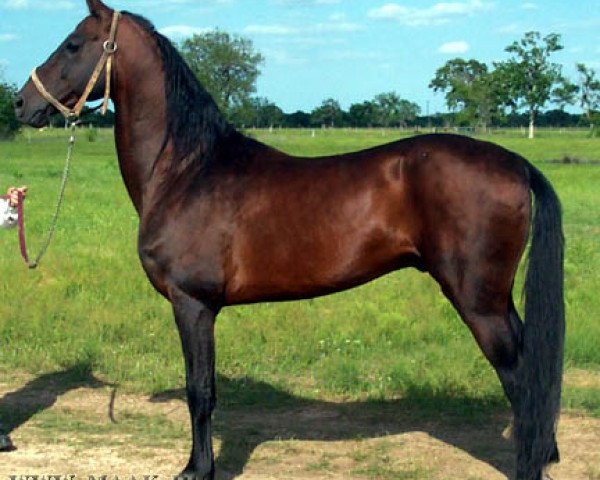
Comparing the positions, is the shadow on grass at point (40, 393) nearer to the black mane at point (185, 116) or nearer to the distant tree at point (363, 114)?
the black mane at point (185, 116)

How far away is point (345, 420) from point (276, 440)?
1.94 feet

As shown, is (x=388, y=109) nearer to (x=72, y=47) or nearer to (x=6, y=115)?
(x=6, y=115)

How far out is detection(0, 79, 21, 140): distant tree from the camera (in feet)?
145

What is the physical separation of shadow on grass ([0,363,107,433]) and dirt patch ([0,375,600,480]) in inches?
0.5

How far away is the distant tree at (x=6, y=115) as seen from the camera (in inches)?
1737

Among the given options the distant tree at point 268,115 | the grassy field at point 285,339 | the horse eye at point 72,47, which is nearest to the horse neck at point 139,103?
the horse eye at point 72,47

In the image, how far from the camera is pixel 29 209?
55.7ft

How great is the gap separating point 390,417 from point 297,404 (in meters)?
0.68

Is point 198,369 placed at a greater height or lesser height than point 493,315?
lesser

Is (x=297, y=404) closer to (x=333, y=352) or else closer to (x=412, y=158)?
(x=333, y=352)

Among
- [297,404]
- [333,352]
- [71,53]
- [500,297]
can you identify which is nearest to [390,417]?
[297,404]

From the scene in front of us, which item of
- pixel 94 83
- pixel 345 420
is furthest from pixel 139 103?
pixel 345 420

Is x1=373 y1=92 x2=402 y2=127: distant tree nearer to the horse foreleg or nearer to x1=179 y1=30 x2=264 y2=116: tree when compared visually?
x1=179 y1=30 x2=264 y2=116: tree

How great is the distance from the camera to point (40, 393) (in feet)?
21.2
